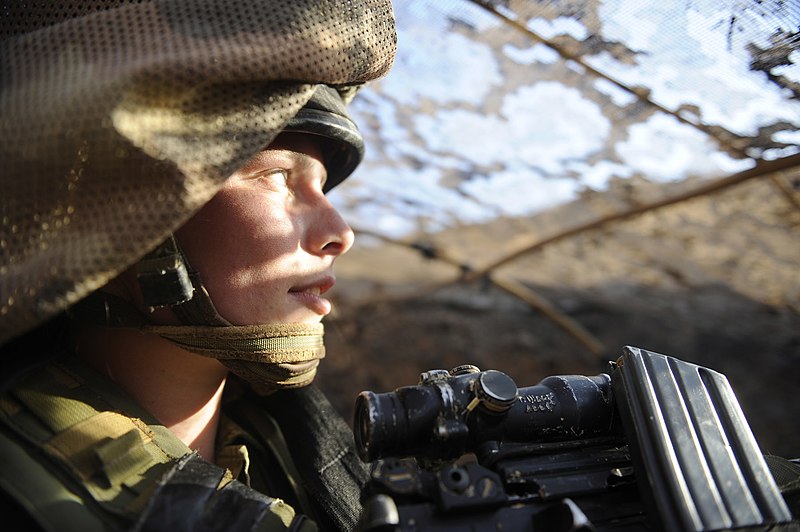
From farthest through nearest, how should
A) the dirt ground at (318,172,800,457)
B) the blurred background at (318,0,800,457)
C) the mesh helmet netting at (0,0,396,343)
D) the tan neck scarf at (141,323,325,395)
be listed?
the dirt ground at (318,172,800,457)
the blurred background at (318,0,800,457)
the tan neck scarf at (141,323,325,395)
the mesh helmet netting at (0,0,396,343)

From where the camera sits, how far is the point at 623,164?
8.50ft

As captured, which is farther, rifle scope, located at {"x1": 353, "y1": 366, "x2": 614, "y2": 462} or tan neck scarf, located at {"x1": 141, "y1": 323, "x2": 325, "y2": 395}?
tan neck scarf, located at {"x1": 141, "y1": 323, "x2": 325, "y2": 395}

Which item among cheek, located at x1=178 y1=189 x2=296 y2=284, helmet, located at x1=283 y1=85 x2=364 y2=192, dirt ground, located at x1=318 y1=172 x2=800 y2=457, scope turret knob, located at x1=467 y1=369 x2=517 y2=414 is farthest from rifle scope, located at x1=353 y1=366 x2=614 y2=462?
dirt ground, located at x1=318 y1=172 x2=800 y2=457

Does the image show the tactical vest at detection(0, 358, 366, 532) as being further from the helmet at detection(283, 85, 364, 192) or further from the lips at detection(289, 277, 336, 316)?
the helmet at detection(283, 85, 364, 192)

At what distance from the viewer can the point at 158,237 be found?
114 centimetres

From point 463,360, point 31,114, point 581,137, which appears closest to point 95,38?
point 31,114

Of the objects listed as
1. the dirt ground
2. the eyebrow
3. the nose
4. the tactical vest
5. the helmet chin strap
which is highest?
the eyebrow

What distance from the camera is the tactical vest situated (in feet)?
3.62

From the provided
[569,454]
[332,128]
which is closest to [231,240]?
[332,128]

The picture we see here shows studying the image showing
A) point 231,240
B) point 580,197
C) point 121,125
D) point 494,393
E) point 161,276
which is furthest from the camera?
point 580,197

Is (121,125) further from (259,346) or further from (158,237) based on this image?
(259,346)

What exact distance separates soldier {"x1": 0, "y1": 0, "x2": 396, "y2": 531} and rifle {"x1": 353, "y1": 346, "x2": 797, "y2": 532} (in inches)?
11.8

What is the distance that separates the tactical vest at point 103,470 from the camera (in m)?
1.10

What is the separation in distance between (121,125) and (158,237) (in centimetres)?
21
